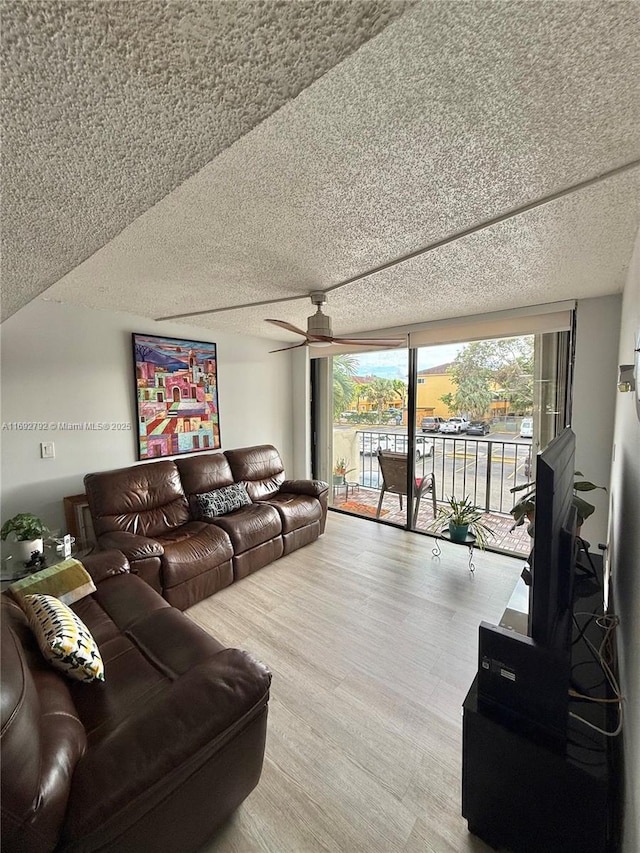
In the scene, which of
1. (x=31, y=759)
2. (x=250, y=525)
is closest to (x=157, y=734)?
(x=31, y=759)

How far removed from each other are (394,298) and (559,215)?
1.34m

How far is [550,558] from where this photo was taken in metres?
0.97

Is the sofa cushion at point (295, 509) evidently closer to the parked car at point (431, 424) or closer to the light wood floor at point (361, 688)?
the light wood floor at point (361, 688)

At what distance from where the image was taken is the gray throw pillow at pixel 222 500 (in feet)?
10.3

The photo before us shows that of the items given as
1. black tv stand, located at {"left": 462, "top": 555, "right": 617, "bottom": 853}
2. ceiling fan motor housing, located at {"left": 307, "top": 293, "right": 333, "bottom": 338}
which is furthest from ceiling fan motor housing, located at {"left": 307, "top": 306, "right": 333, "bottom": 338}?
black tv stand, located at {"left": 462, "top": 555, "right": 617, "bottom": 853}

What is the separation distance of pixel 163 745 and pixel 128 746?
0.09 m

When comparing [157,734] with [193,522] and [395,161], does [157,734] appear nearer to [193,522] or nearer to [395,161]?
[395,161]

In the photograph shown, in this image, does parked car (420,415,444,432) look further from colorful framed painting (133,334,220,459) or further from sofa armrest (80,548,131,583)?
sofa armrest (80,548,131,583)

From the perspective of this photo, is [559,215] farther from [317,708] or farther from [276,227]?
[317,708]

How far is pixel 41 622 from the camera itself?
1.37 m

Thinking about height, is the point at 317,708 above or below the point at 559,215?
below

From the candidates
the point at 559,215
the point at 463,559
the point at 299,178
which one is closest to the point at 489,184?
the point at 559,215

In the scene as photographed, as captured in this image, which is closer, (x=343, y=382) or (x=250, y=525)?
(x=250, y=525)

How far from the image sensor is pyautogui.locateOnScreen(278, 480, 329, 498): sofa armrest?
147 inches
